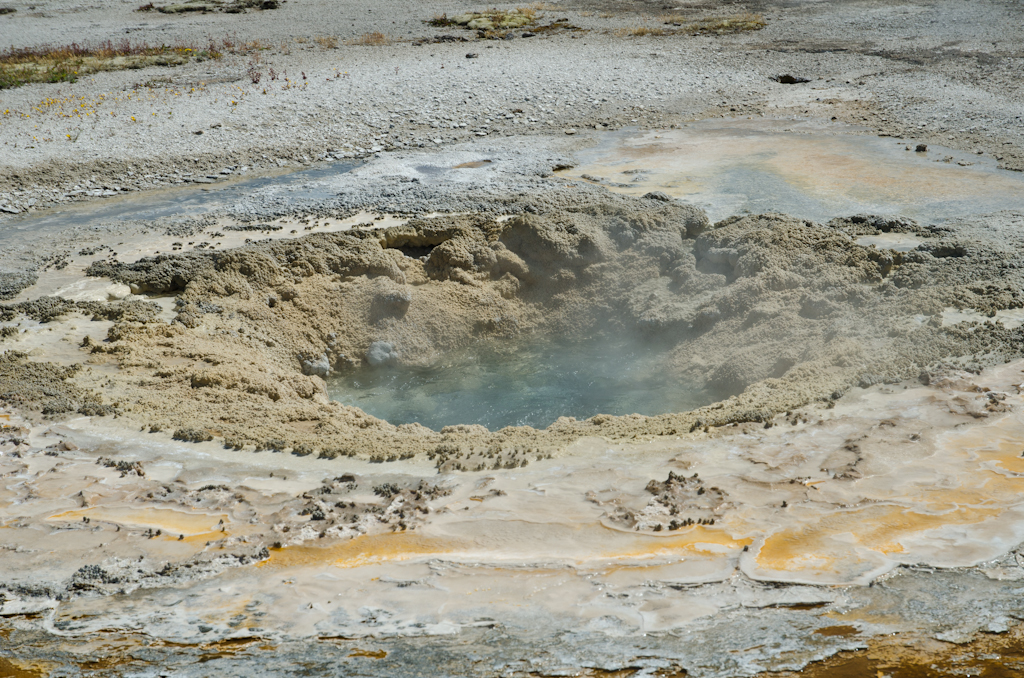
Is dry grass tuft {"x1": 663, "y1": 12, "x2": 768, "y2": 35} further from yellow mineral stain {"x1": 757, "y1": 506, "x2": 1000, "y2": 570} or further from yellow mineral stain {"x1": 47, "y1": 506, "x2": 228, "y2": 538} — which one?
yellow mineral stain {"x1": 47, "y1": 506, "x2": 228, "y2": 538}

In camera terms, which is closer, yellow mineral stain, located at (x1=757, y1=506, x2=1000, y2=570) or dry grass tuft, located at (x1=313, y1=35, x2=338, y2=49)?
yellow mineral stain, located at (x1=757, y1=506, x2=1000, y2=570)

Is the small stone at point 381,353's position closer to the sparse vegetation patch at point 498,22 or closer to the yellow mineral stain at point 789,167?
the yellow mineral stain at point 789,167

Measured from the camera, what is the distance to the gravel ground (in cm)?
1154

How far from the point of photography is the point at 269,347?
721 cm

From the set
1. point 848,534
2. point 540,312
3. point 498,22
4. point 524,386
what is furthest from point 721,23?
point 848,534

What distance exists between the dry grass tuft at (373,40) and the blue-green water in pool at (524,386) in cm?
1269

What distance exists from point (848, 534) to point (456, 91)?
39.3 ft

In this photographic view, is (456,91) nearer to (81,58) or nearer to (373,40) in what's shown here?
(373,40)

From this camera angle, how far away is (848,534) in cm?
407

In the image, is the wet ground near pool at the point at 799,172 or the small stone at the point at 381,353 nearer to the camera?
the small stone at the point at 381,353

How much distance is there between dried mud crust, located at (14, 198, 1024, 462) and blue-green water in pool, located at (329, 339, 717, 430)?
0.18 metres

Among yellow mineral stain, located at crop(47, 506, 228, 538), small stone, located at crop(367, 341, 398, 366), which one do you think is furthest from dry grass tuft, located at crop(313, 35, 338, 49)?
yellow mineral stain, located at crop(47, 506, 228, 538)

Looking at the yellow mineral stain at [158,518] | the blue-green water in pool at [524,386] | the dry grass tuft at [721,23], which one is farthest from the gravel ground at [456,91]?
the yellow mineral stain at [158,518]

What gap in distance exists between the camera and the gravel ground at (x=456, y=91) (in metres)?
11.5
